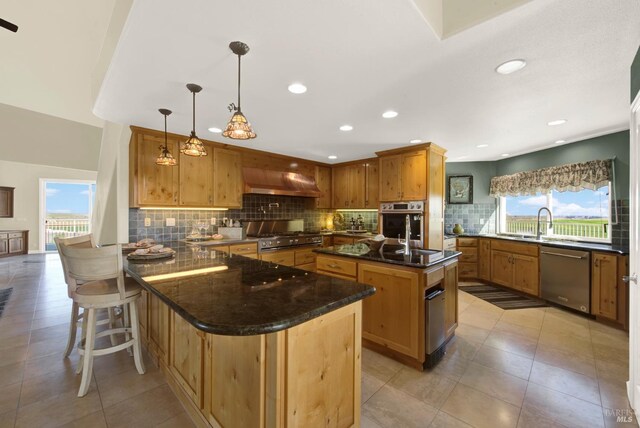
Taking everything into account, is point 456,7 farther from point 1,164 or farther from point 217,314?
point 1,164

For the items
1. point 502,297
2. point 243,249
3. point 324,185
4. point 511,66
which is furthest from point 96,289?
point 502,297

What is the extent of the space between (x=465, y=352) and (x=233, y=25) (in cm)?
315

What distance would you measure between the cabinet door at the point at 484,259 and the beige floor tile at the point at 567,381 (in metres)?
2.66

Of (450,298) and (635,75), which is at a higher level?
(635,75)

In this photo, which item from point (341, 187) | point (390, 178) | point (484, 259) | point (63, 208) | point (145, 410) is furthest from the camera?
point (63, 208)

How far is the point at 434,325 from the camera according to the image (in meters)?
2.21

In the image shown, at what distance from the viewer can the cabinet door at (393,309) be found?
2152 millimetres

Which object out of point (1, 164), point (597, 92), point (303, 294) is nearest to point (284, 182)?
point (303, 294)

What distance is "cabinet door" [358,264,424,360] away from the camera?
215cm

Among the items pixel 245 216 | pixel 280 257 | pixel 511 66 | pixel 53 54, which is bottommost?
pixel 280 257

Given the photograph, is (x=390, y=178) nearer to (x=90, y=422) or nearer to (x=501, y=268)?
(x=501, y=268)

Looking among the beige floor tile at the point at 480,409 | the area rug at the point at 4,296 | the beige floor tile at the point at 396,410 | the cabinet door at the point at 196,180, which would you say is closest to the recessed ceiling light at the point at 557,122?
the beige floor tile at the point at 480,409

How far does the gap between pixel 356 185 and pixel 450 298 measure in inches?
121

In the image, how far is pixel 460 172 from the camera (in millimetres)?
5457
